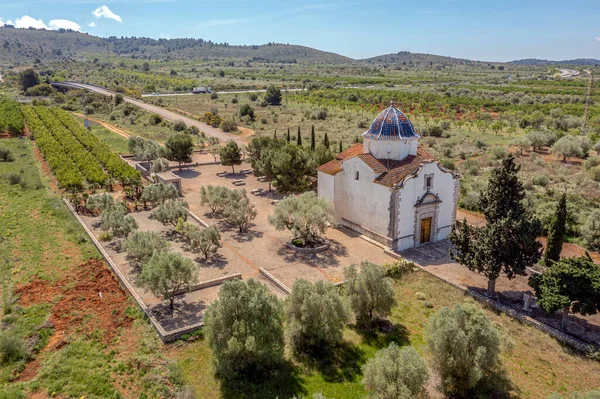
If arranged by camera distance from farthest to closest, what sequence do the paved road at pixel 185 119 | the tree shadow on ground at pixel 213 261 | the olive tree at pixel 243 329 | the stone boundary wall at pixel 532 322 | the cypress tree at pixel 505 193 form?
the paved road at pixel 185 119 < the tree shadow on ground at pixel 213 261 < the cypress tree at pixel 505 193 < the stone boundary wall at pixel 532 322 < the olive tree at pixel 243 329

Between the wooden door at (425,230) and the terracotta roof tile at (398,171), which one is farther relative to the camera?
the wooden door at (425,230)

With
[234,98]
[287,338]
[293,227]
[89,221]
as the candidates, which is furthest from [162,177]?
[234,98]

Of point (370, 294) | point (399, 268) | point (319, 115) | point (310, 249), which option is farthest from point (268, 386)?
point (319, 115)

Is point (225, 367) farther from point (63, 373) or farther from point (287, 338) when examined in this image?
point (63, 373)

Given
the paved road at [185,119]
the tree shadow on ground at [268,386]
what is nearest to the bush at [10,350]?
the tree shadow on ground at [268,386]

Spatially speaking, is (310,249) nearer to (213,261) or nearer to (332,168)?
(213,261)

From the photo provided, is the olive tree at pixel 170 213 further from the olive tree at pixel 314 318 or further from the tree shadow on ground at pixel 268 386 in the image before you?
the tree shadow on ground at pixel 268 386

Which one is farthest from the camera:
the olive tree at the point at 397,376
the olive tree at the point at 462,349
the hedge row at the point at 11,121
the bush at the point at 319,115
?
the bush at the point at 319,115
